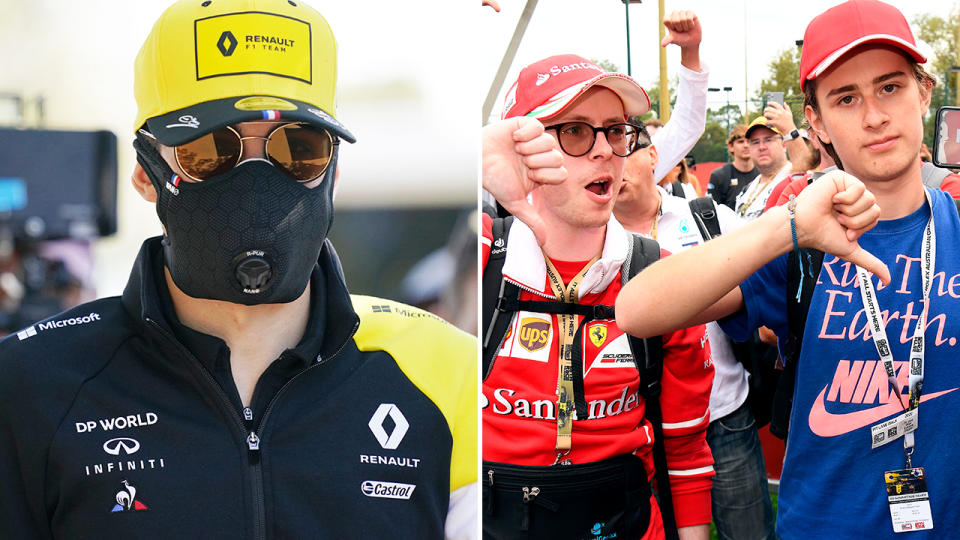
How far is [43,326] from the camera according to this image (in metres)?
1.21

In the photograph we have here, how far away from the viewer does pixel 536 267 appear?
7.21 feet

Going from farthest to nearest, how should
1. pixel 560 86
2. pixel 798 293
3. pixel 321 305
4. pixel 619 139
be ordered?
pixel 619 139 → pixel 560 86 → pixel 798 293 → pixel 321 305

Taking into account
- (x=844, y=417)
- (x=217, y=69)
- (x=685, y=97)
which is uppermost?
(x=685, y=97)

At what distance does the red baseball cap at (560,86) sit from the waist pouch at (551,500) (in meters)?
0.87

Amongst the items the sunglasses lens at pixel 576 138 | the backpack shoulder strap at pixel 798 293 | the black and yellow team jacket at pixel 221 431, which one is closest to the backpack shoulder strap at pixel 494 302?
the sunglasses lens at pixel 576 138

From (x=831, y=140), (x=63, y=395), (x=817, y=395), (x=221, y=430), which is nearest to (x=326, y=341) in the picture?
(x=221, y=430)

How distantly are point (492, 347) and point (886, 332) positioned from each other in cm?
87

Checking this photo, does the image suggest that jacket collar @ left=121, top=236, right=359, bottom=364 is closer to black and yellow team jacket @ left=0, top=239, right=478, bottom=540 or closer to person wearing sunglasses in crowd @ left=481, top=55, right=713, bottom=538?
black and yellow team jacket @ left=0, top=239, right=478, bottom=540

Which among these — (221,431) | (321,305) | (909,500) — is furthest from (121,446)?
→ (909,500)

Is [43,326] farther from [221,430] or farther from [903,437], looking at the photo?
[903,437]

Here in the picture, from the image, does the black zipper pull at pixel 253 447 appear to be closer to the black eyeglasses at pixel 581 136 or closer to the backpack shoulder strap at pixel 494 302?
the backpack shoulder strap at pixel 494 302

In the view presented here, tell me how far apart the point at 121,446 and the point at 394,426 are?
1.24 ft

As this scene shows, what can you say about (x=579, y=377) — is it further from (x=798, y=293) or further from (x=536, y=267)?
(x=798, y=293)

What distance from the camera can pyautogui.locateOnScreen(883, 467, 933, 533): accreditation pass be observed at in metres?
1.87
